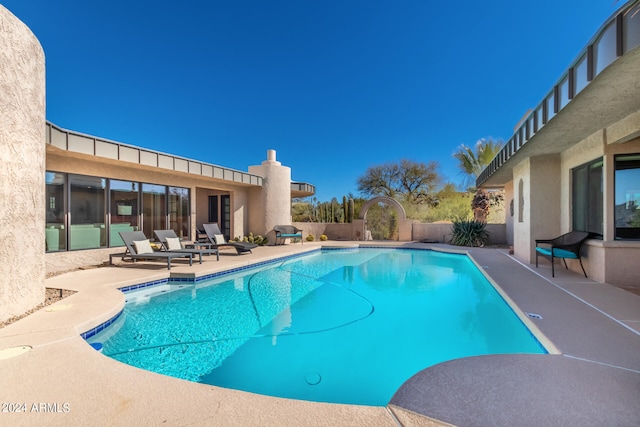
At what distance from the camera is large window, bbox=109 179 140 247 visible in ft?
31.0

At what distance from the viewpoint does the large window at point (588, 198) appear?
6391 millimetres

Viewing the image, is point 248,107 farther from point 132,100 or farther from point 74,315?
point 74,315

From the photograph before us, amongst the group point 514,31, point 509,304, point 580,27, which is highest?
point 514,31

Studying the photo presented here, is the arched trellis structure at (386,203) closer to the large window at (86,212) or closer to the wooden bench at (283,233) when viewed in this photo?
the wooden bench at (283,233)

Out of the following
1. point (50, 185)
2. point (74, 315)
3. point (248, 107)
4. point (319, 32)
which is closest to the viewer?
point (74, 315)

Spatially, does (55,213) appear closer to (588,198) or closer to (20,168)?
(20,168)

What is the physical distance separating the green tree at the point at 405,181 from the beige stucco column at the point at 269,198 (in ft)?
49.1

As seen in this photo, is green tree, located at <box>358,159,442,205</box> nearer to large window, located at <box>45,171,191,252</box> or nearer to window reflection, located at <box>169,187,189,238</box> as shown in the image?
window reflection, located at <box>169,187,189,238</box>

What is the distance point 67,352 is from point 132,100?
23034 millimetres

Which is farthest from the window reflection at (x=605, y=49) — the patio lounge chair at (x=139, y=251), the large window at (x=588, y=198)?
the patio lounge chair at (x=139, y=251)

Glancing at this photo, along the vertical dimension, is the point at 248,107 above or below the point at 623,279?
above

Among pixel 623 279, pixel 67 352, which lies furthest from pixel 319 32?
pixel 67 352

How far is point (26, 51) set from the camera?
4234 mm

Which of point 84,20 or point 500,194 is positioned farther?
point 500,194
